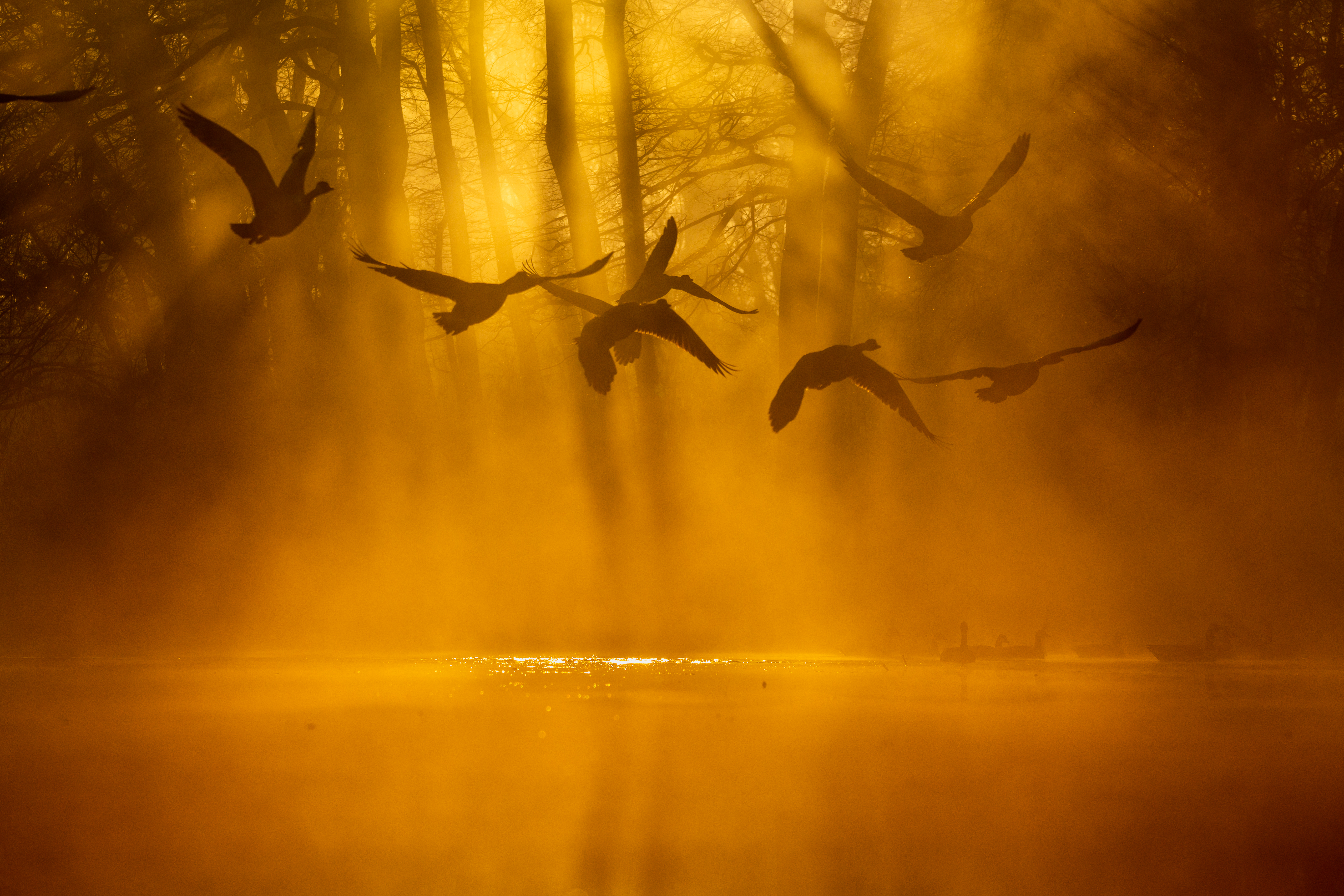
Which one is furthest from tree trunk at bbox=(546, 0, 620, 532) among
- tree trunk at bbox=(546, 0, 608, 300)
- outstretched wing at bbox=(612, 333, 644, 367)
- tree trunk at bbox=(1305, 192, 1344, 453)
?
tree trunk at bbox=(1305, 192, 1344, 453)

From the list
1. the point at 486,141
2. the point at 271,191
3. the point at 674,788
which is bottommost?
the point at 674,788

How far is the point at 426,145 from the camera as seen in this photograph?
15.6 meters

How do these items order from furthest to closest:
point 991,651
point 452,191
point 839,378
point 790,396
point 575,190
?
point 452,191 < point 575,190 < point 991,651 < point 839,378 < point 790,396

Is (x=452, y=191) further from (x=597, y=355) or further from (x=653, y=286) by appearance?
(x=597, y=355)

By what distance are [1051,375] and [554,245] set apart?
16.5 ft

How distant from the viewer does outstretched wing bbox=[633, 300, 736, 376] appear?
17.1ft

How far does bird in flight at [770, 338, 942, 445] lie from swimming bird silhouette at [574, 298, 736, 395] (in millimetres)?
321

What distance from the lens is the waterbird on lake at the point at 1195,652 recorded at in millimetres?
Answer: 8008

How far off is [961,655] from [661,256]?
390 centimetres

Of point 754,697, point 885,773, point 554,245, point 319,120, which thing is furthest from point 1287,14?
point 319,120

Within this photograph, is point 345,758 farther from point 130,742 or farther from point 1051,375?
point 1051,375

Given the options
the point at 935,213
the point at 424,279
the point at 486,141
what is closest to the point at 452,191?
the point at 486,141

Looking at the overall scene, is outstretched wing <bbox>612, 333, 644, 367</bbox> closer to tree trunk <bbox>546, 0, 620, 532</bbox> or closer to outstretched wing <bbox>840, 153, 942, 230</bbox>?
outstretched wing <bbox>840, 153, 942, 230</bbox>

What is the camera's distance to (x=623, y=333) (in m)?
5.21
